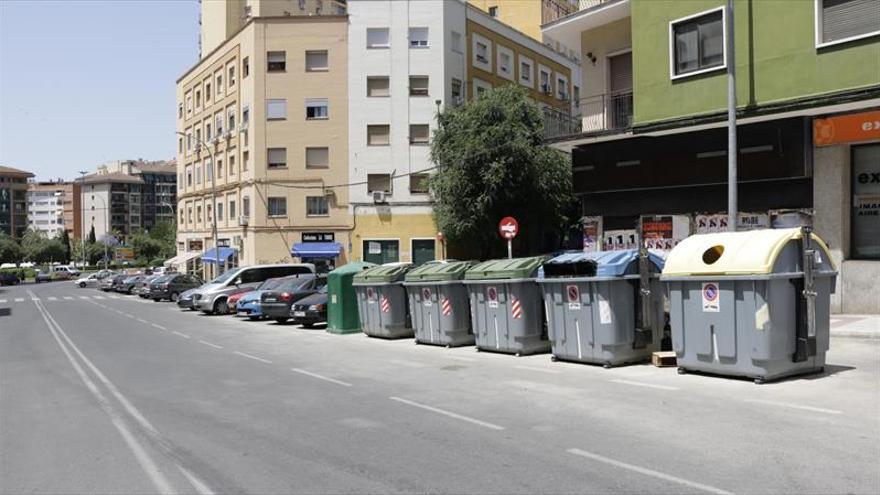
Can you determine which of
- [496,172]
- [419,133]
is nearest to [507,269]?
[496,172]

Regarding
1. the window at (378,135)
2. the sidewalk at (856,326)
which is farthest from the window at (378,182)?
the sidewalk at (856,326)

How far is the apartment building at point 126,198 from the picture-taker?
156 metres

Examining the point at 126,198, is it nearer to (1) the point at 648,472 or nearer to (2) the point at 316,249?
(2) the point at 316,249

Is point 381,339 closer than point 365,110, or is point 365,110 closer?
point 381,339

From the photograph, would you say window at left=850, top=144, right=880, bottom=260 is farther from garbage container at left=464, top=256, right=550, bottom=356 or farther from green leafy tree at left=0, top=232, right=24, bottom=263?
green leafy tree at left=0, top=232, right=24, bottom=263

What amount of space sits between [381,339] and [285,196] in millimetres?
28295

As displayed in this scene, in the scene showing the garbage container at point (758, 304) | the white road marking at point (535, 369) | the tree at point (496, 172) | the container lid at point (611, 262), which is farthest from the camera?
the tree at point (496, 172)

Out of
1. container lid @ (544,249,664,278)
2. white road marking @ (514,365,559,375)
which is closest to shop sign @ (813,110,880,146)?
container lid @ (544,249,664,278)

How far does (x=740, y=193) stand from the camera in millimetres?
17797

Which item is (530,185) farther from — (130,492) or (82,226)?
(82,226)

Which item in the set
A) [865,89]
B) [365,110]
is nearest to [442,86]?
[365,110]

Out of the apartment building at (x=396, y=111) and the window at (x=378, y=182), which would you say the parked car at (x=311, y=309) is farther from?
the window at (x=378, y=182)

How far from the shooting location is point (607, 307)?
1104cm

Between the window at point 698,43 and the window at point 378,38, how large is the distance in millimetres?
26205
